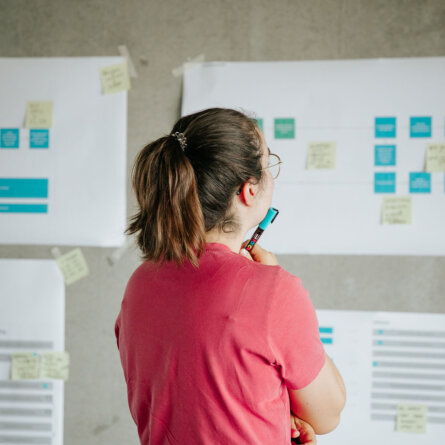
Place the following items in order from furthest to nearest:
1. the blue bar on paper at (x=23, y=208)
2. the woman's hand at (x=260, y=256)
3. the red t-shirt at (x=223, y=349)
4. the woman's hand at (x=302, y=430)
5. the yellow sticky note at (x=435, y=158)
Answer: the blue bar on paper at (x=23, y=208) → the yellow sticky note at (x=435, y=158) → the woman's hand at (x=260, y=256) → the woman's hand at (x=302, y=430) → the red t-shirt at (x=223, y=349)

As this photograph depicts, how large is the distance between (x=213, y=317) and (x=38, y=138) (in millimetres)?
929

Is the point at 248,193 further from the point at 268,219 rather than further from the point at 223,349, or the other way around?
the point at 223,349

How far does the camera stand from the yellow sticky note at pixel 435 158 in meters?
1.14

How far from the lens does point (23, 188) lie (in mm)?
1243

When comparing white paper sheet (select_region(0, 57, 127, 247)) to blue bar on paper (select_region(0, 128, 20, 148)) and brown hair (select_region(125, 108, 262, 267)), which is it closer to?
blue bar on paper (select_region(0, 128, 20, 148))

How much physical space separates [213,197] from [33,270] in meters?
0.84

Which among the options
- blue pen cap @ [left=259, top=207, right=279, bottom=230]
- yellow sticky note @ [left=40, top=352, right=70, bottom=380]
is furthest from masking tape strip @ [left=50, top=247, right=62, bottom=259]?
blue pen cap @ [left=259, top=207, right=279, bottom=230]

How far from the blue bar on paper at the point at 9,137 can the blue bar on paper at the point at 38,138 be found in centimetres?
4

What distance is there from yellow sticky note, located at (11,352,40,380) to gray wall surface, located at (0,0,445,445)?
107mm

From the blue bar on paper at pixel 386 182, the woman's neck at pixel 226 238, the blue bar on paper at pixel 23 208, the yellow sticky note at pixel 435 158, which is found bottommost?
the woman's neck at pixel 226 238

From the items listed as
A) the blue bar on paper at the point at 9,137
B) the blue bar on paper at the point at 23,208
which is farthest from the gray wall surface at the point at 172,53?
the blue bar on paper at the point at 9,137

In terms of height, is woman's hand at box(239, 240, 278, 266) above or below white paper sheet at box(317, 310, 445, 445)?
above

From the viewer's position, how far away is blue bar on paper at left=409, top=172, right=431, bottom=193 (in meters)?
1.14

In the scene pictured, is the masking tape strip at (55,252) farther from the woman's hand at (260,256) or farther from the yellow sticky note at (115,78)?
the woman's hand at (260,256)
